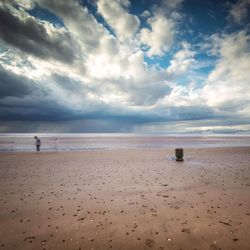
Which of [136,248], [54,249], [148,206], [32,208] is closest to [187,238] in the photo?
[136,248]

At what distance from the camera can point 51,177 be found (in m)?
12.0

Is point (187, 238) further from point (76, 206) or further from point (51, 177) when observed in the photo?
point (51, 177)

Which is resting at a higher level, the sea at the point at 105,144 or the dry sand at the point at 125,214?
the dry sand at the point at 125,214

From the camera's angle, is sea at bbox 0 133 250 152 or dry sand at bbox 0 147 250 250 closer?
dry sand at bbox 0 147 250 250

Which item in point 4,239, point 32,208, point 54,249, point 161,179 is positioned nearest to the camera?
point 54,249

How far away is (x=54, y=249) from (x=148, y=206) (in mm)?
3963

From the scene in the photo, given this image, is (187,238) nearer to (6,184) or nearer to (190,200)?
(190,200)

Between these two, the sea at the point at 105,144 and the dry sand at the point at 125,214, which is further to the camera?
the sea at the point at 105,144

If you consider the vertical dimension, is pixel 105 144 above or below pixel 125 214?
below

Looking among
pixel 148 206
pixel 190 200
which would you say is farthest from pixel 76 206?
pixel 190 200

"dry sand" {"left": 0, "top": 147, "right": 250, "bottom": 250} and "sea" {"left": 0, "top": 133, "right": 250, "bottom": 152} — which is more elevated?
"dry sand" {"left": 0, "top": 147, "right": 250, "bottom": 250}

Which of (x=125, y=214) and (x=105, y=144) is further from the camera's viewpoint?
(x=105, y=144)

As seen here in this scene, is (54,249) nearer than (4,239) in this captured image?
Yes

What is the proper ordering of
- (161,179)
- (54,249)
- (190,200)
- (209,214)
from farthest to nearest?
(161,179) < (190,200) < (209,214) < (54,249)
